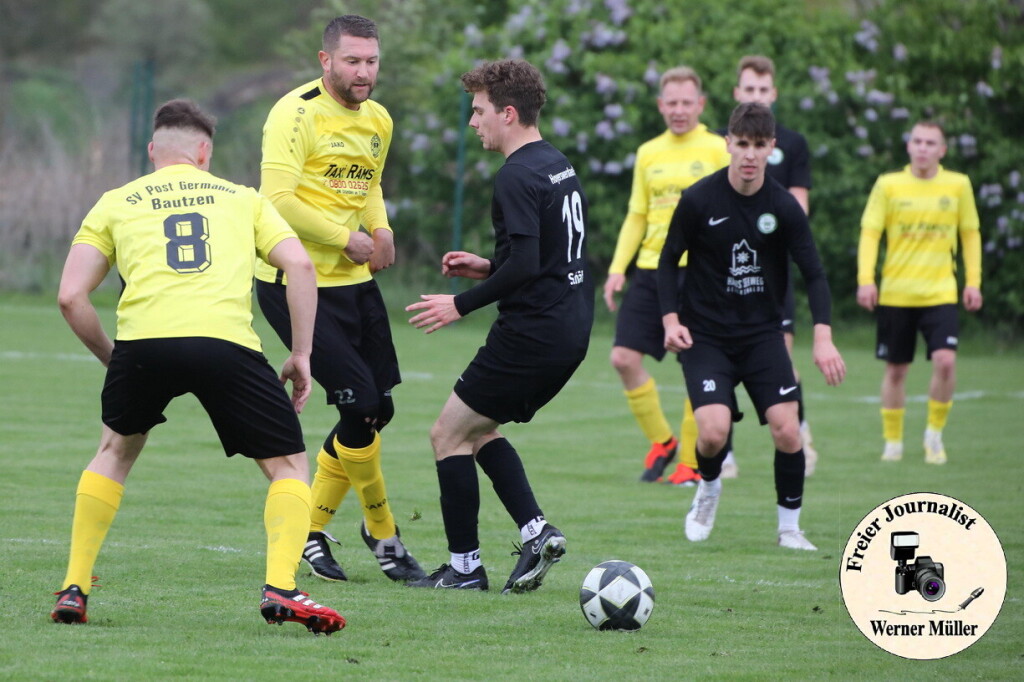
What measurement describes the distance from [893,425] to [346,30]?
6.19 metres

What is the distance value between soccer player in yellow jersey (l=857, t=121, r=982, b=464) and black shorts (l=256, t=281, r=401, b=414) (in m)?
5.39

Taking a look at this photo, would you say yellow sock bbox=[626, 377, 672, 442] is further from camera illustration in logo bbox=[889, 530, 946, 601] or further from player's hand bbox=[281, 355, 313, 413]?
camera illustration in logo bbox=[889, 530, 946, 601]

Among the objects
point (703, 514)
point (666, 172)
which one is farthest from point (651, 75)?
point (703, 514)

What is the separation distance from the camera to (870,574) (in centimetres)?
498

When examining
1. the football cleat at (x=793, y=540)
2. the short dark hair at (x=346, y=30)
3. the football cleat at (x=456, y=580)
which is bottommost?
the football cleat at (x=793, y=540)

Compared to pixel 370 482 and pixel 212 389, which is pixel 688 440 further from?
pixel 212 389

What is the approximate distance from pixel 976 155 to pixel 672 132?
40.4 ft

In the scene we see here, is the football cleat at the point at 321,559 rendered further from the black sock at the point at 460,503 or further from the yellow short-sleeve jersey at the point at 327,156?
the yellow short-sleeve jersey at the point at 327,156

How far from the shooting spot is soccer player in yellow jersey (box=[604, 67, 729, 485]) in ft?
32.7

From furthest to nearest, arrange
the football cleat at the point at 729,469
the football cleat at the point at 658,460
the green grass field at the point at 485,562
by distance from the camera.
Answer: the football cleat at the point at 729,469, the football cleat at the point at 658,460, the green grass field at the point at 485,562

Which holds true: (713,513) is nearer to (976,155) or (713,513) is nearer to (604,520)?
(604,520)

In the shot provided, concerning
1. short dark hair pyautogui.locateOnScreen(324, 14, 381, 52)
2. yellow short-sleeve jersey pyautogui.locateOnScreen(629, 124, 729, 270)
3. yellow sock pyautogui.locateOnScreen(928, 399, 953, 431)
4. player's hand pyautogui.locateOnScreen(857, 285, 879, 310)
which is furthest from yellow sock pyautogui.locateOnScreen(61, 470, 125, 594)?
yellow sock pyautogui.locateOnScreen(928, 399, 953, 431)

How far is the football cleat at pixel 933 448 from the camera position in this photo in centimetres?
1127

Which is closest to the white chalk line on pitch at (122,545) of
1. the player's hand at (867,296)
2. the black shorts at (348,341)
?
the black shorts at (348,341)
